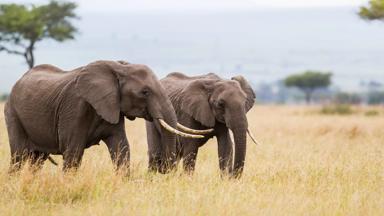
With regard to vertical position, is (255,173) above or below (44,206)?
below

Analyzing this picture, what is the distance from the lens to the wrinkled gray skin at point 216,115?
9.97 meters

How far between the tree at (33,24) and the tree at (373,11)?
14.7 metres

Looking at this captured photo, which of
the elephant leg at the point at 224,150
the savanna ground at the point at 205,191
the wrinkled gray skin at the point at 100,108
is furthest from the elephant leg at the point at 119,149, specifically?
the elephant leg at the point at 224,150

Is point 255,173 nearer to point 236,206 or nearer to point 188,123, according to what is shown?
point 188,123

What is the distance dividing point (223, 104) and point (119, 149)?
1611mm

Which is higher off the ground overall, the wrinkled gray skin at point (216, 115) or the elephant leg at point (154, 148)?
the wrinkled gray skin at point (216, 115)

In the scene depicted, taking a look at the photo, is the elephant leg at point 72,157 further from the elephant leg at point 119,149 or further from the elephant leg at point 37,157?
the elephant leg at point 37,157

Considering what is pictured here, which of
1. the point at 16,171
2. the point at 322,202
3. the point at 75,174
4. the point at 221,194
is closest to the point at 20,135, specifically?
the point at 16,171

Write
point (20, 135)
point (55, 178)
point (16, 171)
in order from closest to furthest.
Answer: point (55, 178)
point (16, 171)
point (20, 135)

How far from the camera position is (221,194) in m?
8.27

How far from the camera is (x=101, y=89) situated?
9.16m

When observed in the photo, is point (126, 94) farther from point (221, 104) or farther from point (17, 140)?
point (17, 140)

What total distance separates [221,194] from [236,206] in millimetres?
433

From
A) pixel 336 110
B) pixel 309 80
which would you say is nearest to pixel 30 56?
pixel 336 110
